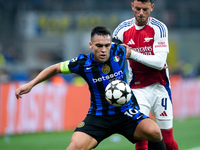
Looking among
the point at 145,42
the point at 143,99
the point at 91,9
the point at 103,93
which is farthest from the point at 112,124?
the point at 91,9

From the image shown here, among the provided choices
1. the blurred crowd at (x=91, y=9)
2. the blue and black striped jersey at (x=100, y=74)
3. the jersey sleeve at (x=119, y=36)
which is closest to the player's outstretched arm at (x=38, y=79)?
the blue and black striped jersey at (x=100, y=74)

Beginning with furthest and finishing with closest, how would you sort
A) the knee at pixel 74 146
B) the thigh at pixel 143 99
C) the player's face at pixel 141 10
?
1. the thigh at pixel 143 99
2. the player's face at pixel 141 10
3. the knee at pixel 74 146

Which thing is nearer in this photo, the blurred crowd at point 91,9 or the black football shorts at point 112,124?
the black football shorts at point 112,124

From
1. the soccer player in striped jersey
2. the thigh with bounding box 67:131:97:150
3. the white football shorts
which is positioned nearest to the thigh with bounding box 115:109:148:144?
the soccer player in striped jersey

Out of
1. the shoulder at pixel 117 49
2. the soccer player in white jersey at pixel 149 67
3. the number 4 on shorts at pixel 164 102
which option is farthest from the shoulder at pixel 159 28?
the number 4 on shorts at pixel 164 102

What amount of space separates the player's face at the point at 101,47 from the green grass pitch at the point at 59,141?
4187 millimetres

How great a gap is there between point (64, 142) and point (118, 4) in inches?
709

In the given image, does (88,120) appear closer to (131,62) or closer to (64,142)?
(131,62)

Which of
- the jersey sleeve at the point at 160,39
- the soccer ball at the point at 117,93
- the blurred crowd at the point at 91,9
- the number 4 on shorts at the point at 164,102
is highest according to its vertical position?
the blurred crowd at the point at 91,9

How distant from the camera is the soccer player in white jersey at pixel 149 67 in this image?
23.4ft

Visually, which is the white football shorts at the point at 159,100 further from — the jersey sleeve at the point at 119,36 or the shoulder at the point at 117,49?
the shoulder at the point at 117,49

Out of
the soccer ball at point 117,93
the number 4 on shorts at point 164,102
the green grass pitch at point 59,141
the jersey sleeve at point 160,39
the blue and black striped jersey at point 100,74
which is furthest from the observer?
the green grass pitch at point 59,141

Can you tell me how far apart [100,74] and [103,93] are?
0.29 m

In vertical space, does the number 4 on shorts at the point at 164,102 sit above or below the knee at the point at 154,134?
above
